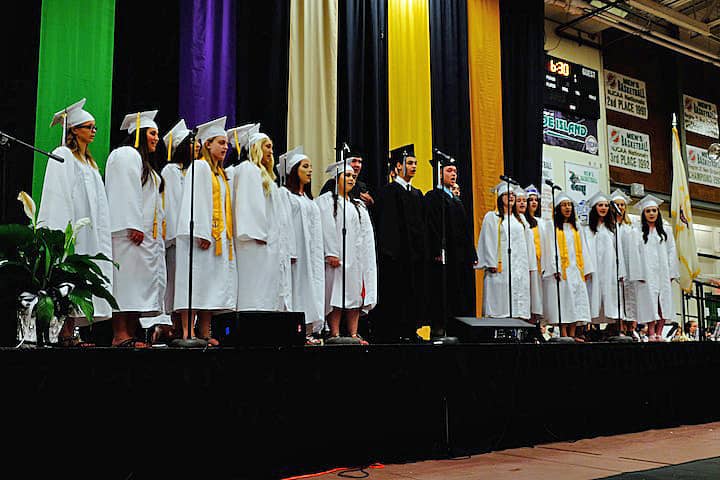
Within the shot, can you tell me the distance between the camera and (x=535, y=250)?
689cm

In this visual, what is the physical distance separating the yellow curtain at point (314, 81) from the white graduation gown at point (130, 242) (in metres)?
2.78

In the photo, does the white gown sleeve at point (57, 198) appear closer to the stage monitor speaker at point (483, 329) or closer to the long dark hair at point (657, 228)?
the stage monitor speaker at point (483, 329)

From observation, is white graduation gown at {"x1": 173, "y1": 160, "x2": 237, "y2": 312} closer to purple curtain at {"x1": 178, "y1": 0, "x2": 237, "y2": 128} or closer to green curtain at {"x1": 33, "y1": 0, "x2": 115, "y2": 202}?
green curtain at {"x1": 33, "y1": 0, "x2": 115, "y2": 202}

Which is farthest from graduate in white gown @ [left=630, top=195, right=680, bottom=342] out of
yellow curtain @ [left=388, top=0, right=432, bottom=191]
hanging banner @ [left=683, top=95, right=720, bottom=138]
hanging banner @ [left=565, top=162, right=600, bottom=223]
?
hanging banner @ [left=683, top=95, right=720, bottom=138]

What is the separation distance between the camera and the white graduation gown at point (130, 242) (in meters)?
4.22

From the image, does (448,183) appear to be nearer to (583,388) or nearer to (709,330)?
(583,388)

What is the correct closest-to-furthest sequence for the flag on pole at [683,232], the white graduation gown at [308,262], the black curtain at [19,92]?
the white graduation gown at [308,262] < the black curtain at [19,92] < the flag on pole at [683,232]

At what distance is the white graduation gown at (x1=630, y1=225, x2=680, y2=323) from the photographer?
725 cm

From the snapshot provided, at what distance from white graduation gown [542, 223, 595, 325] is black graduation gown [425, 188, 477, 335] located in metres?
0.95

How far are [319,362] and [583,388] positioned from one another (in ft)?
6.90

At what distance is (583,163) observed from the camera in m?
11.6

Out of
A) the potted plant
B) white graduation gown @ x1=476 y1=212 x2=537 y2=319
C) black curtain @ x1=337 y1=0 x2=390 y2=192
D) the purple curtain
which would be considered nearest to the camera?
the potted plant

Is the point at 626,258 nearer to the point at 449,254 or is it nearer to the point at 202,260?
the point at 449,254

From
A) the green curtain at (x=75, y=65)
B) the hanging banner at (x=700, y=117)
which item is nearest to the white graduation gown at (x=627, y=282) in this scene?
the green curtain at (x=75, y=65)
